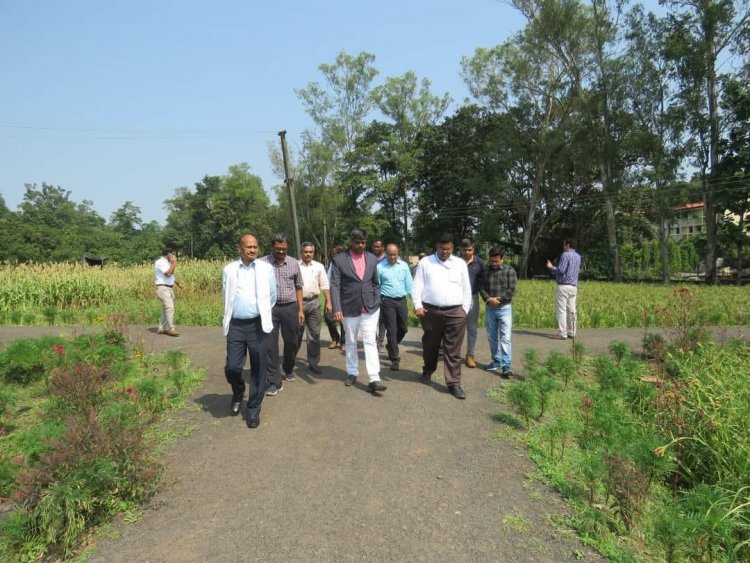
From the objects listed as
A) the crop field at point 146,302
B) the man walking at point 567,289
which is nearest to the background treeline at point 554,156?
the crop field at point 146,302

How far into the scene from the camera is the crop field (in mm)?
12023

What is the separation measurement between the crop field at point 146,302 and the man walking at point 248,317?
6633mm

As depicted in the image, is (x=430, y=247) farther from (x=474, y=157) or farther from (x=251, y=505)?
(x=251, y=505)

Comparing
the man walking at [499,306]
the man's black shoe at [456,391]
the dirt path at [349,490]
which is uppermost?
the man walking at [499,306]

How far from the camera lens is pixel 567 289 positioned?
9.58 meters

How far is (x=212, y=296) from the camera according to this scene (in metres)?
17.5

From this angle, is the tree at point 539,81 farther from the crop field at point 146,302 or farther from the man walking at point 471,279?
the man walking at point 471,279

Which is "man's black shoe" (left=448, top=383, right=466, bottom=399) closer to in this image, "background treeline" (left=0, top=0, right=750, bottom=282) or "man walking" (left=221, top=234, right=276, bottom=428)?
"man walking" (left=221, top=234, right=276, bottom=428)

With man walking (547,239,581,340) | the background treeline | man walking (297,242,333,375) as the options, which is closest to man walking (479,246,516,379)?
man walking (297,242,333,375)

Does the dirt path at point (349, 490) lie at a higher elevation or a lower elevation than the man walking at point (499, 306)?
lower

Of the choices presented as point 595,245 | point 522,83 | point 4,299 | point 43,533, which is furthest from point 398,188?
point 43,533

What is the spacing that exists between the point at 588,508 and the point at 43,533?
3.59 metres

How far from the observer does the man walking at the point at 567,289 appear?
951cm

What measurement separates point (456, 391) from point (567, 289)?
481cm
